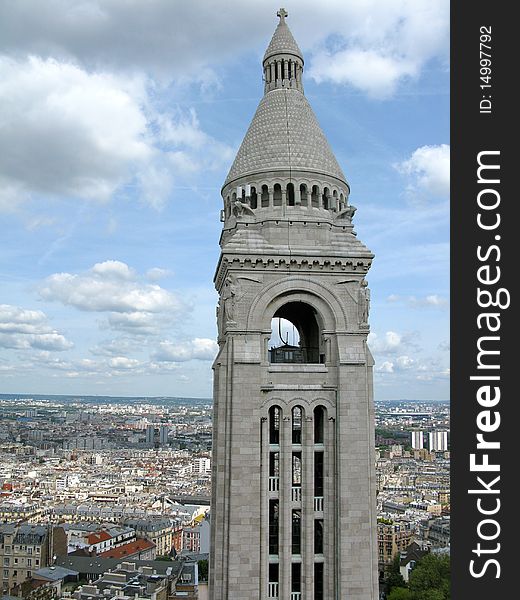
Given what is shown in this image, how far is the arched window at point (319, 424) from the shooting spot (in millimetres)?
30109

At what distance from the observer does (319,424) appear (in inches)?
1206

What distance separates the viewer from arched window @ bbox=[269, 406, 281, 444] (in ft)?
100

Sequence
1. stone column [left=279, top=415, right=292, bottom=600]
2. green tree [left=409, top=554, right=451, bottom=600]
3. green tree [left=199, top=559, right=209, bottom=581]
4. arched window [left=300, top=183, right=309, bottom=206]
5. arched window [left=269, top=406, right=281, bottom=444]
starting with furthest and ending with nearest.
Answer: green tree [left=199, top=559, right=209, bottom=581] → green tree [left=409, top=554, right=451, bottom=600] → arched window [left=300, top=183, right=309, bottom=206] → arched window [left=269, top=406, right=281, bottom=444] → stone column [left=279, top=415, right=292, bottom=600]

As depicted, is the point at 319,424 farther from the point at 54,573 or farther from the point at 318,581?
the point at 54,573

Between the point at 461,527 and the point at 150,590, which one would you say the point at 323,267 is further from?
the point at 150,590

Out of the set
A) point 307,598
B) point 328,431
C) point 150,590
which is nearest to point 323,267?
point 328,431

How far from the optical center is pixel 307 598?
28359mm

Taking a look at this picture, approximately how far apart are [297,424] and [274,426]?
4.71ft

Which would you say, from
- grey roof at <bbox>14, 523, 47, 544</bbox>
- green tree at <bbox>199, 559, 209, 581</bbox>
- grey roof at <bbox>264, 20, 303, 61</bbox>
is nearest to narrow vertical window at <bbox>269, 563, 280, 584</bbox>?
grey roof at <bbox>264, 20, 303, 61</bbox>

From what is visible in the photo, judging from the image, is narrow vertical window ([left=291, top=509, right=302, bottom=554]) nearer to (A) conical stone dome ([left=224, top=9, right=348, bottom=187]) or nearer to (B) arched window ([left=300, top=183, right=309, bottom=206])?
(B) arched window ([left=300, top=183, right=309, bottom=206])

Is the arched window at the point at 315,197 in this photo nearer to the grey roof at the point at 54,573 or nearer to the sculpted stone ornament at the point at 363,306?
the sculpted stone ornament at the point at 363,306

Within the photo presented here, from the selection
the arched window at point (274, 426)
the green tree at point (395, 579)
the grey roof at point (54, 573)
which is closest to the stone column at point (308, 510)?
the arched window at point (274, 426)

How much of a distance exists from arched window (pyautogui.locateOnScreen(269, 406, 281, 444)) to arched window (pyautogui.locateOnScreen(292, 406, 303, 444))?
27.6 inches

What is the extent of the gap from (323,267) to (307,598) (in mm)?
13716
